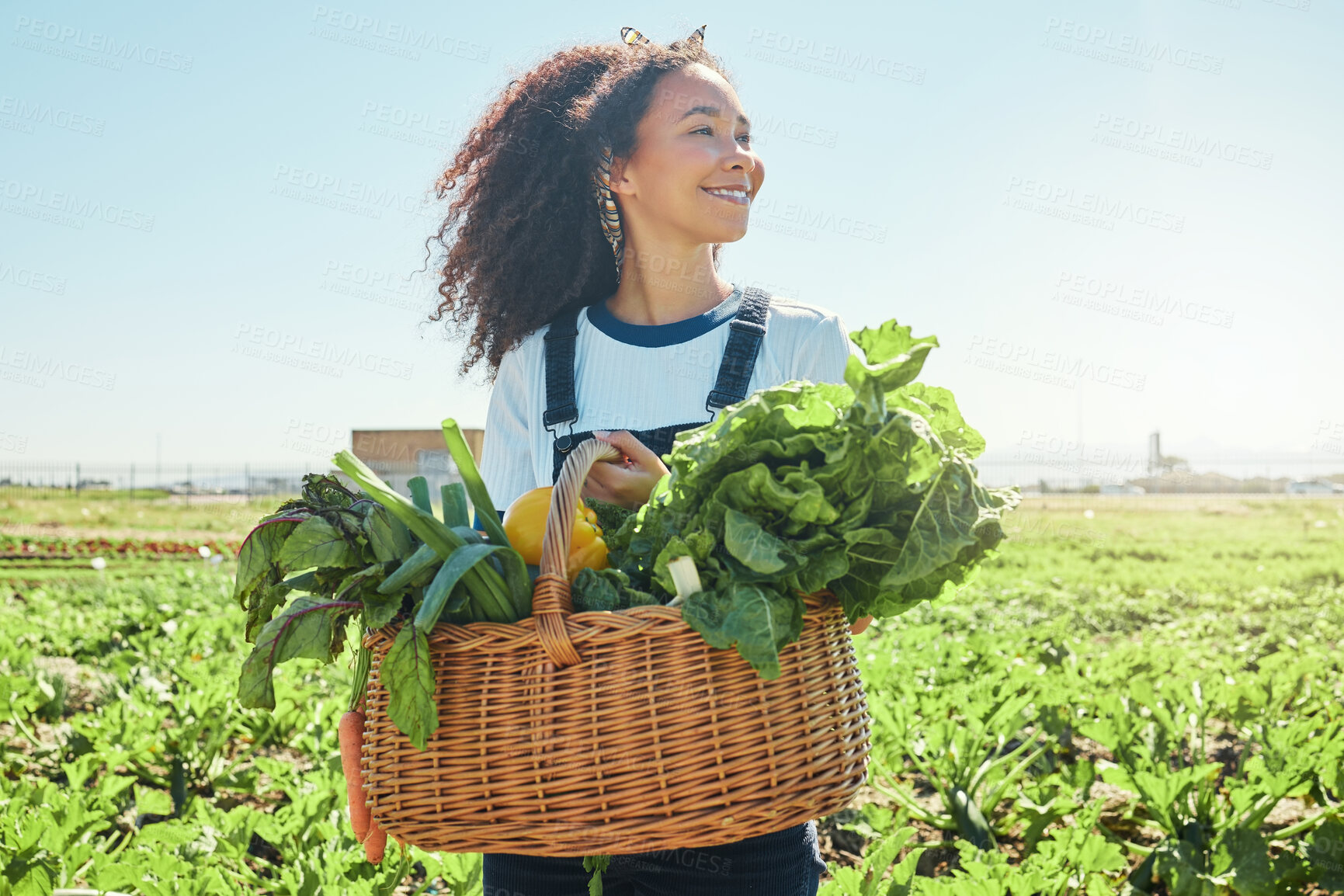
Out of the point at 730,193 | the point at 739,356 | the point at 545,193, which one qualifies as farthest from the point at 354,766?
the point at 545,193

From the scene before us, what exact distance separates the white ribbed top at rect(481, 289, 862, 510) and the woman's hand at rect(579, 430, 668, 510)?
31 centimetres

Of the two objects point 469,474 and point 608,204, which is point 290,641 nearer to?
point 469,474

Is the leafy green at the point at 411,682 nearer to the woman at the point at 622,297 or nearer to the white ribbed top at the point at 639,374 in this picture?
the woman at the point at 622,297

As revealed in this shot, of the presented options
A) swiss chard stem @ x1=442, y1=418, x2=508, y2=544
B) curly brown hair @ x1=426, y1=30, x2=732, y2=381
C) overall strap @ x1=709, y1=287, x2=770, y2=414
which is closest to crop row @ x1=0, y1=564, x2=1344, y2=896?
swiss chard stem @ x1=442, y1=418, x2=508, y2=544

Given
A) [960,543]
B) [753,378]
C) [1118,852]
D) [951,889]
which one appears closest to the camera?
[960,543]

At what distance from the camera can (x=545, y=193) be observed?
94.5 inches

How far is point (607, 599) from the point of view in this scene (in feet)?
4.30

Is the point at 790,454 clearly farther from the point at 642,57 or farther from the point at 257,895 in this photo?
the point at 257,895

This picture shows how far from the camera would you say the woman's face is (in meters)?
2.00

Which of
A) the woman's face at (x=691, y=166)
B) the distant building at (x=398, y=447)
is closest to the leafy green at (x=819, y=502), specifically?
the woman's face at (x=691, y=166)

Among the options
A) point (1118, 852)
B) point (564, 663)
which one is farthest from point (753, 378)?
point (1118, 852)

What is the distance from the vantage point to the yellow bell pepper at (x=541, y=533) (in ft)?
4.70

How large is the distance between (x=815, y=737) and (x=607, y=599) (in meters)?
0.35

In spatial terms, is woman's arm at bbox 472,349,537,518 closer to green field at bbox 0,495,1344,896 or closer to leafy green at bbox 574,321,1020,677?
leafy green at bbox 574,321,1020,677
